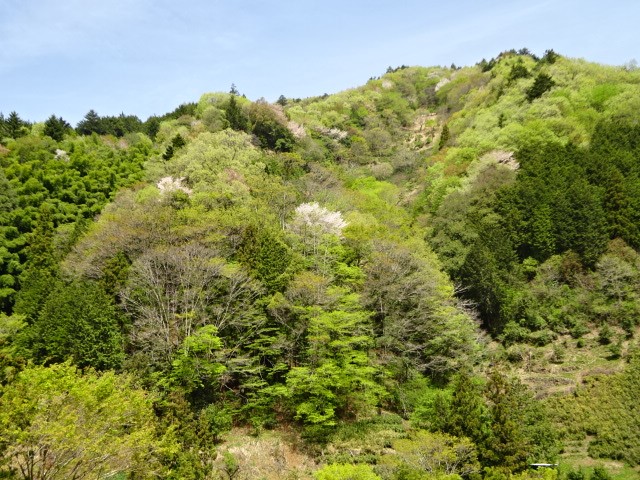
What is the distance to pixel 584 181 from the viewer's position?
130 ft

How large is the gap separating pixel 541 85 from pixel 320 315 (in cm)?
4597

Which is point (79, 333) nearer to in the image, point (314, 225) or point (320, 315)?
point (320, 315)

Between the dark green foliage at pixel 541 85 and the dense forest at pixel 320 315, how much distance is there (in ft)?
12.1

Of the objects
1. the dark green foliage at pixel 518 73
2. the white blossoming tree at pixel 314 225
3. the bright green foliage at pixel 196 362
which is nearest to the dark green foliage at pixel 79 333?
the bright green foliage at pixel 196 362

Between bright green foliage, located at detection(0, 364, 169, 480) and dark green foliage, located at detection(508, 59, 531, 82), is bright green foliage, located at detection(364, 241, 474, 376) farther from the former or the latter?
dark green foliage, located at detection(508, 59, 531, 82)

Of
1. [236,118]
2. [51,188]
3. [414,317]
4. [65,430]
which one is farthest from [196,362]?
[236,118]

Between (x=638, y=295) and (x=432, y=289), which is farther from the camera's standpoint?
(x=638, y=295)

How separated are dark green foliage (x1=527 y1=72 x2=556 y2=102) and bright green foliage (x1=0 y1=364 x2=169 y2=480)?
181ft

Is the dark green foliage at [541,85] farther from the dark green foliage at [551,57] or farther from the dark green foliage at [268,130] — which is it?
the dark green foliage at [268,130]

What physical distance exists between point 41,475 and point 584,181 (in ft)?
138

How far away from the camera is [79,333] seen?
2303cm

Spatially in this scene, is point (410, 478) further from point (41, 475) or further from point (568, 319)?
point (568, 319)

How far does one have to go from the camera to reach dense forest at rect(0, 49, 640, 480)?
20.0 metres

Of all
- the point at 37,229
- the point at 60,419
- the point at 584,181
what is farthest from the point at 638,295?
the point at 37,229
